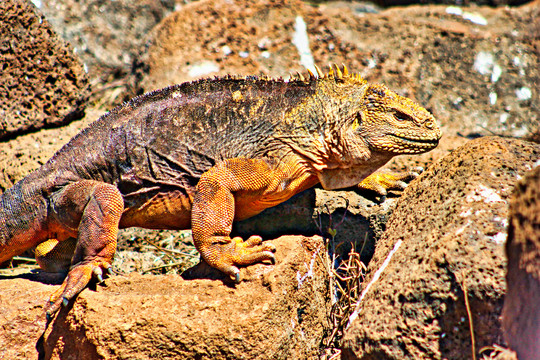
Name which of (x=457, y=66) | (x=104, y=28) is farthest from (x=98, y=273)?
(x=457, y=66)

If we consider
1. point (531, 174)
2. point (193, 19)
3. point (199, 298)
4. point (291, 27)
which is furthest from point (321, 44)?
point (531, 174)

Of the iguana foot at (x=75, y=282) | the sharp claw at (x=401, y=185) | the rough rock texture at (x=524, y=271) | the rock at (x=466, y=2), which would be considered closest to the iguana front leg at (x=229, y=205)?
the iguana foot at (x=75, y=282)

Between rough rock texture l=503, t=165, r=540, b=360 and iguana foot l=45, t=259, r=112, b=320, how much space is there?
3.28m

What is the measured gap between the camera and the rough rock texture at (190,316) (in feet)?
12.9

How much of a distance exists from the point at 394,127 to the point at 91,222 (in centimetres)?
293

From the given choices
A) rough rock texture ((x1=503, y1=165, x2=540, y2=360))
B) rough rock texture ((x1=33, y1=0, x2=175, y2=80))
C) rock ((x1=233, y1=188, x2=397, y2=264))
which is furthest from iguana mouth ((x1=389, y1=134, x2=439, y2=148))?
rough rock texture ((x1=33, y1=0, x2=175, y2=80))

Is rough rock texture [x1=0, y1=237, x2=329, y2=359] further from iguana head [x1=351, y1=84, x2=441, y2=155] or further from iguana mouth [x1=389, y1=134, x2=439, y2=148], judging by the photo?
iguana mouth [x1=389, y1=134, x2=439, y2=148]

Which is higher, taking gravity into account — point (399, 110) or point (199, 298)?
point (399, 110)

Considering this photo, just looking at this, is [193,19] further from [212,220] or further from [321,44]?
[212,220]

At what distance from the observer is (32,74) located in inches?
268

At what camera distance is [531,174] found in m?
2.89

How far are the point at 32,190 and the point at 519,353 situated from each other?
4.40 m

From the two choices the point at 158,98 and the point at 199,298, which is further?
the point at 158,98

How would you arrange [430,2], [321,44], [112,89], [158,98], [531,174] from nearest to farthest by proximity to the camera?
[531,174], [158,98], [321,44], [112,89], [430,2]
